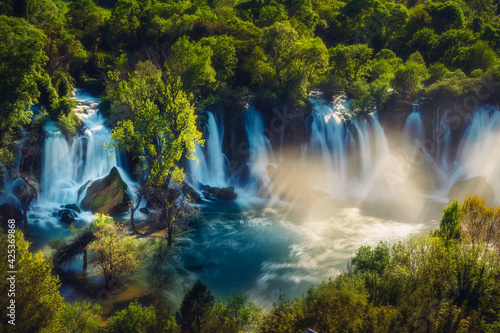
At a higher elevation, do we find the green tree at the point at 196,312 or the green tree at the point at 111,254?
the green tree at the point at 111,254

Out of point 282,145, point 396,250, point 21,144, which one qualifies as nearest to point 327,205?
point 282,145

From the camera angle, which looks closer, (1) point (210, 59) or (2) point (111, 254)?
(2) point (111, 254)

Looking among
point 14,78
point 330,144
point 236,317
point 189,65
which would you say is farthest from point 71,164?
point 330,144

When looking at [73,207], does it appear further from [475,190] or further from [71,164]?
[475,190]

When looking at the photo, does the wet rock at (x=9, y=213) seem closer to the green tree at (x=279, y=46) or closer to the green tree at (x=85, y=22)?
the green tree at (x=85, y=22)

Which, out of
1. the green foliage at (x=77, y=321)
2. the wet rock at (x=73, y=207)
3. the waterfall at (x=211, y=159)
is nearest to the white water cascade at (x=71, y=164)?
the wet rock at (x=73, y=207)

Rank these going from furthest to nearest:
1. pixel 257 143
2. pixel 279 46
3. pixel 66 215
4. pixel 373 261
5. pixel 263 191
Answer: pixel 279 46 → pixel 257 143 → pixel 263 191 → pixel 66 215 → pixel 373 261

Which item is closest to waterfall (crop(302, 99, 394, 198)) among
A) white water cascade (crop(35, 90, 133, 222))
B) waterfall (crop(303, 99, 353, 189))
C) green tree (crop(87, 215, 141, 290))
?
waterfall (crop(303, 99, 353, 189))
